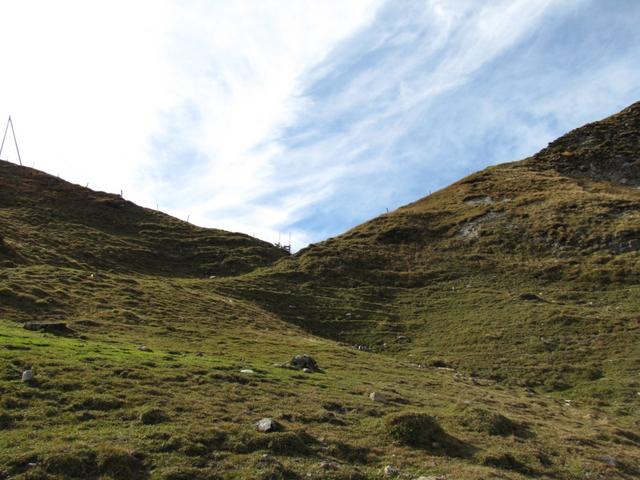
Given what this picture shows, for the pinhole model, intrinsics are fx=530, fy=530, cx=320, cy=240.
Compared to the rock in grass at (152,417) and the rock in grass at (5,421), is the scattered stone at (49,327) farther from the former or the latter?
the rock in grass at (152,417)

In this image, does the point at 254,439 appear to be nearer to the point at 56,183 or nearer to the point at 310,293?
the point at 310,293

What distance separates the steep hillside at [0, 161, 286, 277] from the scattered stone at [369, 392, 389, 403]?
34522mm

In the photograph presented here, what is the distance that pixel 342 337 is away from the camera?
43375 mm

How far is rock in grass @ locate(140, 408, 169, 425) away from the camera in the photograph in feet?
46.4

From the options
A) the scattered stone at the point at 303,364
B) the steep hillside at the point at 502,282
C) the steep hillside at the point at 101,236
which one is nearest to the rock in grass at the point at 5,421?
the scattered stone at the point at 303,364

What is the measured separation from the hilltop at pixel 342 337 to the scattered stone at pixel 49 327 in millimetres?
392

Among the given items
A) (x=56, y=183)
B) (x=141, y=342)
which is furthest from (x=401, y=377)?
(x=56, y=183)

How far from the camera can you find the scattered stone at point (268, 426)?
563 inches

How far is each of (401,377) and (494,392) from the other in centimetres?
485

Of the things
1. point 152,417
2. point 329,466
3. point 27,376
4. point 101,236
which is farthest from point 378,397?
point 101,236

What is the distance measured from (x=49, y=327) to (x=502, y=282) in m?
41.4

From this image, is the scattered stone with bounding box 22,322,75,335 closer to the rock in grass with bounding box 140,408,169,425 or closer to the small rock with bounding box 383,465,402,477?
the rock in grass with bounding box 140,408,169,425

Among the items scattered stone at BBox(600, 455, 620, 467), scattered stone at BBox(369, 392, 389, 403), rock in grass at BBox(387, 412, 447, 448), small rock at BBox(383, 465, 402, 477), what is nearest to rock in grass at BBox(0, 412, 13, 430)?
small rock at BBox(383, 465, 402, 477)

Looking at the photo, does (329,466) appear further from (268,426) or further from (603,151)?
(603,151)
